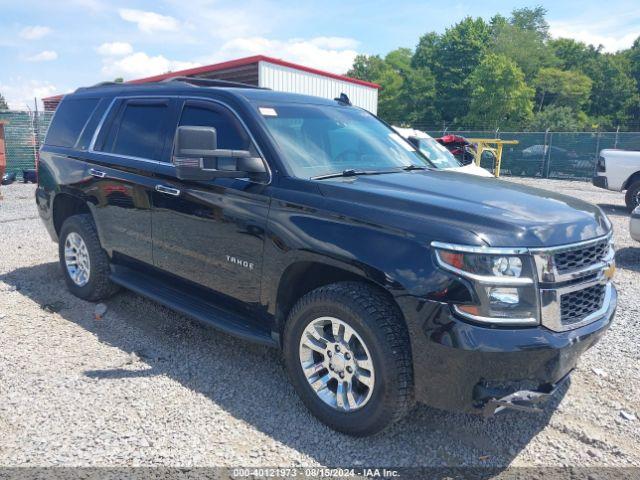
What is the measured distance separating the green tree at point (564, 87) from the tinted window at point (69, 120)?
67.9 metres

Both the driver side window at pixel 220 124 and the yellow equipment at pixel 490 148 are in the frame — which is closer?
the driver side window at pixel 220 124

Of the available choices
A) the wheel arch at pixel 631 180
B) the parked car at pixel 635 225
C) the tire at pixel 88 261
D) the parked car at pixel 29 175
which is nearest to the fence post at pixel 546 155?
the wheel arch at pixel 631 180

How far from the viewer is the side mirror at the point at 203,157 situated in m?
3.12

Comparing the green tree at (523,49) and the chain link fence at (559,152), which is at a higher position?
the green tree at (523,49)

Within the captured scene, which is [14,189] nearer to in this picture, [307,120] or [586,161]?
[307,120]

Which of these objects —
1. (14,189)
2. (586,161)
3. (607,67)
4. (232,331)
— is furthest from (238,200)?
(607,67)

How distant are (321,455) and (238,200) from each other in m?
1.65

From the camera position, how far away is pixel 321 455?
2.87m

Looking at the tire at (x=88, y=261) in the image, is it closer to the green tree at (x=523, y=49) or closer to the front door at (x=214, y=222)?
the front door at (x=214, y=222)

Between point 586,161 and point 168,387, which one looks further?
point 586,161

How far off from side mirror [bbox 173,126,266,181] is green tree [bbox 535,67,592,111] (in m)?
68.8

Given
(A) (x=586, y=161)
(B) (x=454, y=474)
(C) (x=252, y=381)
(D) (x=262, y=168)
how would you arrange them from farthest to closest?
(A) (x=586, y=161) → (C) (x=252, y=381) → (D) (x=262, y=168) → (B) (x=454, y=474)

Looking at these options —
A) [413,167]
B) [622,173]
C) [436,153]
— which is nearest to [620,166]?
[622,173]

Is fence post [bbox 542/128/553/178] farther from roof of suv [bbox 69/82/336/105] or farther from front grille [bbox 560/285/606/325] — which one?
front grille [bbox 560/285/606/325]
